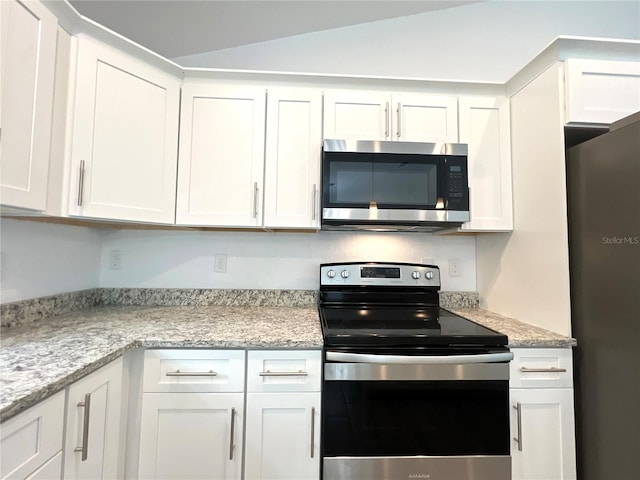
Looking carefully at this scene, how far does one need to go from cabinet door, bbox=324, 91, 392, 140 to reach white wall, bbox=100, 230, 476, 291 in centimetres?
62

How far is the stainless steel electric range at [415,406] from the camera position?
125cm

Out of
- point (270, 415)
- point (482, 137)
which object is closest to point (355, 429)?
point (270, 415)

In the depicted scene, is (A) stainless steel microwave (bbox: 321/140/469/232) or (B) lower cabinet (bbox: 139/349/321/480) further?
(A) stainless steel microwave (bbox: 321/140/469/232)

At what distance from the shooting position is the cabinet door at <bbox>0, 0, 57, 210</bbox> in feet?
3.30

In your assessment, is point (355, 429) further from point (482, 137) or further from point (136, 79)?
point (136, 79)

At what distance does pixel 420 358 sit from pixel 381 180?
85 cm

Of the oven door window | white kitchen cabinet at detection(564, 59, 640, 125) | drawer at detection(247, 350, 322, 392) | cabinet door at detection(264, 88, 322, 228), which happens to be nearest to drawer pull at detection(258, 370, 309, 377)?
drawer at detection(247, 350, 322, 392)

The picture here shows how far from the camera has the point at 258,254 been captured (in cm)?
200

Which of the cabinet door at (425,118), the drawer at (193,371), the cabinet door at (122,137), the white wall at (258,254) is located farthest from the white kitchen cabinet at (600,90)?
the cabinet door at (122,137)

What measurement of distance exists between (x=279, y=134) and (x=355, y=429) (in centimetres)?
142

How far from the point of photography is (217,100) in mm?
1682

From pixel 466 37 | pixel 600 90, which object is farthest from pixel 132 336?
pixel 466 37

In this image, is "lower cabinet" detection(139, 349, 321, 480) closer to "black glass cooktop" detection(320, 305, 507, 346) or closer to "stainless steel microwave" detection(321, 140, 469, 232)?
"black glass cooktop" detection(320, 305, 507, 346)

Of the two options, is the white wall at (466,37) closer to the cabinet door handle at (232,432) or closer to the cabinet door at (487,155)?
the cabinet door at (487,155)
